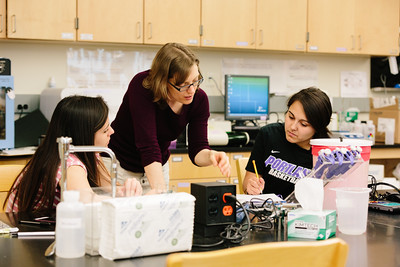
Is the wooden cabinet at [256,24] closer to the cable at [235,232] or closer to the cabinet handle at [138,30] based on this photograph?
the cabinet handle at [138,30]

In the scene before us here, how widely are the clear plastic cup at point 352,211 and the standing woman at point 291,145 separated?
1.82ft

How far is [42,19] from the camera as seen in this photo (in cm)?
374

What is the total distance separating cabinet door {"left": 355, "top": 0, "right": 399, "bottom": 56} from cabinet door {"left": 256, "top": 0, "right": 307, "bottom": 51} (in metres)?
0.58

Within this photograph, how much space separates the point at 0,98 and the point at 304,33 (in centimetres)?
249

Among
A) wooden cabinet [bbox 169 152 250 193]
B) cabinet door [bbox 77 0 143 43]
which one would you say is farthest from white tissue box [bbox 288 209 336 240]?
cabinet door [bbox 77 0 143 43]

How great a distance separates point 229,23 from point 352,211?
285 centimetres

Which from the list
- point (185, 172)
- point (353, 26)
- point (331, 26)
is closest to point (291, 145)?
point (185, 172)

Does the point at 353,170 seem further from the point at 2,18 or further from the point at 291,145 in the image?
the point at 2,18

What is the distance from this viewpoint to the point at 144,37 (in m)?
4.01

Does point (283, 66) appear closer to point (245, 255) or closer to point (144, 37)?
point (144, 37)

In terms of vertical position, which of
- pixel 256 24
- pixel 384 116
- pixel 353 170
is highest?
pixel 256 24

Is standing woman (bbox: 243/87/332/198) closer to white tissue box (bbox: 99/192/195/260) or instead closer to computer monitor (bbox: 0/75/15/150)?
white tissue box (bbox: 99/192/195/260)

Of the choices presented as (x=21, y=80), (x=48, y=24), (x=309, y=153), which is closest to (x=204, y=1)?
(x=48, y=24)

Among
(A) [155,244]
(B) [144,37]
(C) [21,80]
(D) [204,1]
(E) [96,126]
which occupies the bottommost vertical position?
(A) [155,244]
